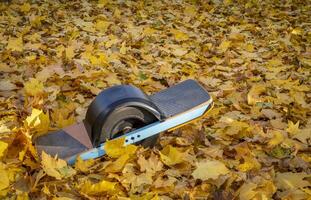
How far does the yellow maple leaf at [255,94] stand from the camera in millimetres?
3004

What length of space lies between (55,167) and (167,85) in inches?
56.6

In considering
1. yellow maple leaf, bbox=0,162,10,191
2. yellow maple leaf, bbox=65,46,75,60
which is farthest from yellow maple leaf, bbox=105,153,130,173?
yellow maple leaf, bbox=65,46,75,60

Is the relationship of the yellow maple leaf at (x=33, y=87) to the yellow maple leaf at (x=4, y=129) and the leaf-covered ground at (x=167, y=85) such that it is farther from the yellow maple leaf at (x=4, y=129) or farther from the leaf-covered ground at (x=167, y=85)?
the yellow maple leaf at (x=4, y=129)

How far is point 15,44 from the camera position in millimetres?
3639

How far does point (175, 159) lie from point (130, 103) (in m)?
0.39

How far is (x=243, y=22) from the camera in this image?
5004mm

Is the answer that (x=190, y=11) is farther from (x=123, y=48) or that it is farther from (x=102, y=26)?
(x=123, y=48)

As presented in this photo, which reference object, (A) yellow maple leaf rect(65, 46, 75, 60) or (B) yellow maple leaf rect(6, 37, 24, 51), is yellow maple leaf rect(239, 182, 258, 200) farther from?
(B) yellow maple leaf rect(6, 37, 24, 51)

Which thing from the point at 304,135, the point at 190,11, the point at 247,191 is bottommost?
the point at 190,11

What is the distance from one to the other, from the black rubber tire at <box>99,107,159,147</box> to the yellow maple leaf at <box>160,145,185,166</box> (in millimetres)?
95

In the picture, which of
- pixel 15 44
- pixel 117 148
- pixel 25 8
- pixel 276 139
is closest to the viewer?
pixel 117 148

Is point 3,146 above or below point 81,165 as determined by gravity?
above

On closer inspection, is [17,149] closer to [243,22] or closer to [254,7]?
[243,22]

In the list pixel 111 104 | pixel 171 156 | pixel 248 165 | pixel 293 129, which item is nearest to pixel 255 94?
pixel 293 129
